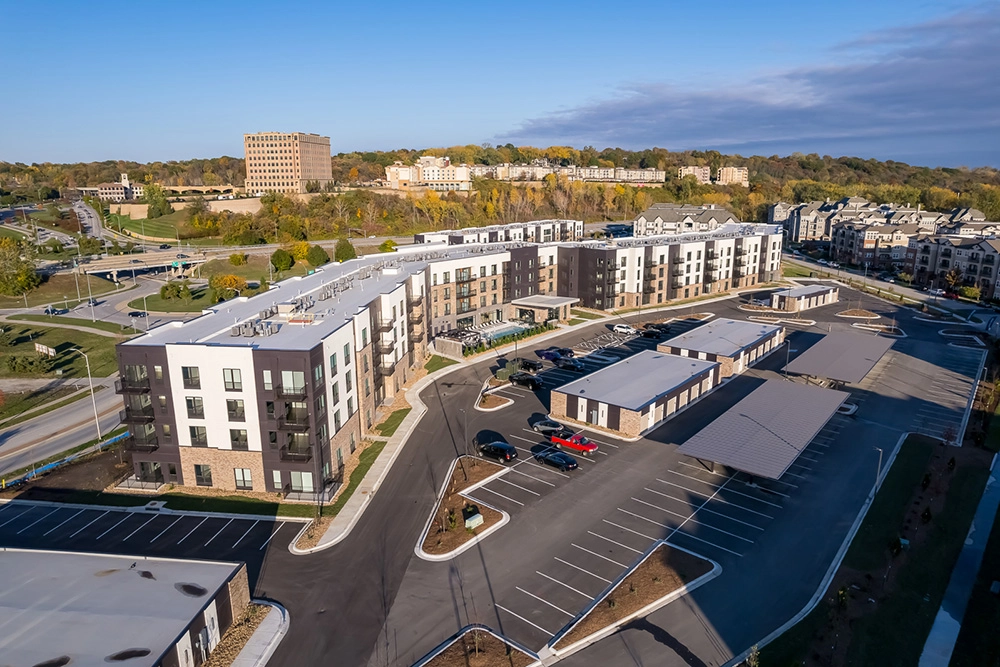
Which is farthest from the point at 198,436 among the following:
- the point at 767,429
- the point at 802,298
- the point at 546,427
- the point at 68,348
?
the point at 802,298

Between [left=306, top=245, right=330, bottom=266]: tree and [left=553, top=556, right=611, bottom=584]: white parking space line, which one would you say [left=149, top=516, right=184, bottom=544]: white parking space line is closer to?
[left=553, top=556, right=611, bottom=584]: white parking space line

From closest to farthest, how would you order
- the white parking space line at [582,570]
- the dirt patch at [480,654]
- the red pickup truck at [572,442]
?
the dirt patch at [480,654] → the white parking space line at [582,570] → the red pickup truck at [572,442]

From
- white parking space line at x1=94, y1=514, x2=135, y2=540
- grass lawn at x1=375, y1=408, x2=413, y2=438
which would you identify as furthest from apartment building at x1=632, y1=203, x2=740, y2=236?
white parking space line at x1=94, y1=514, x2=135, y2=540

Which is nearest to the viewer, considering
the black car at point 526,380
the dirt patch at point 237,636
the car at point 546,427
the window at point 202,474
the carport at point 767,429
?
the dirt patch at point 237,636

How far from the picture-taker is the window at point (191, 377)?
124 feet

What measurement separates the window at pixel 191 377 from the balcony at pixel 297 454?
673cm

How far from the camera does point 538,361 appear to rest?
65688 mm

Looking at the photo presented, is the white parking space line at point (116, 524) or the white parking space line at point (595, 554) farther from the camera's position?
the white parking space line at point (116, 524)

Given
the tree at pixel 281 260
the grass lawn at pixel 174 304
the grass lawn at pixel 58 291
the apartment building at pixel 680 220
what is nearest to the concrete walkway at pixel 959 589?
the grass lawn at pixel 174 304

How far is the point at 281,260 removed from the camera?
364 ft

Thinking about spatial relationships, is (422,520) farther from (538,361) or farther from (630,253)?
(630,253)

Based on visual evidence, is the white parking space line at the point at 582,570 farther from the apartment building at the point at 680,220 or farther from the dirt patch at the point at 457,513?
the apartment building at the point at 680,220

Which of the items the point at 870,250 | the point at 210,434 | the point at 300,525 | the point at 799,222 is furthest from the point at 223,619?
the point at 799,222

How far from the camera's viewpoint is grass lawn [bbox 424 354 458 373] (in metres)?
64.1
